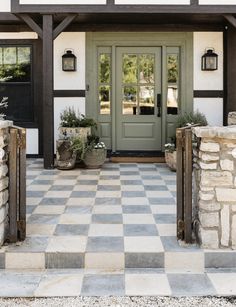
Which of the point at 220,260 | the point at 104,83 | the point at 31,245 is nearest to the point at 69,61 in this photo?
the point at 104,83

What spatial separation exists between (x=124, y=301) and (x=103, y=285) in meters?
0.27

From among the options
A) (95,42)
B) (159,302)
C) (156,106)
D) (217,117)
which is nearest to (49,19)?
(95,42)

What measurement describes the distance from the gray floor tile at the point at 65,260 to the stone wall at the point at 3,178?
1.47 ft

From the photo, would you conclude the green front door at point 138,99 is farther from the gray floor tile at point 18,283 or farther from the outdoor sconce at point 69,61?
the gray floor tile at point 18,283

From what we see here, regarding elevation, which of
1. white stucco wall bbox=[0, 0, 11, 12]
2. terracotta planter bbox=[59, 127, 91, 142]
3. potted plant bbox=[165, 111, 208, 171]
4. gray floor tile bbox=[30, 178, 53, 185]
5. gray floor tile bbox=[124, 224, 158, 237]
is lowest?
gray floor tile bbox=[124, 224, 158, 237]

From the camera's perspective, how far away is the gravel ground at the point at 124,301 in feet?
9.60

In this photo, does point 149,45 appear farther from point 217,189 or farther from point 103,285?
point 103,285

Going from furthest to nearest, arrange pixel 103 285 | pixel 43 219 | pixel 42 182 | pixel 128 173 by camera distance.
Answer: pixel 128 173
pixel 42 182
pixel 43 219
pixel 103 285

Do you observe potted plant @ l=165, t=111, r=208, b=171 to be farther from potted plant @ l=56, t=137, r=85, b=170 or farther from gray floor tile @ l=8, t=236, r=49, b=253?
gray floor tile @ l=8, t=236, r=49, b=253

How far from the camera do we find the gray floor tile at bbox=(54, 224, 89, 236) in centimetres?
390

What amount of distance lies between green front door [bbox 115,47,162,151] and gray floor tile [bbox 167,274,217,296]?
5.44m

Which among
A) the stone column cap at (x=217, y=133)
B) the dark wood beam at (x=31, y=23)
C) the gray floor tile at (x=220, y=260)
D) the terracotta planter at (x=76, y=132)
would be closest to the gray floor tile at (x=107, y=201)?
the gray floor tile at (x=220, y=260)

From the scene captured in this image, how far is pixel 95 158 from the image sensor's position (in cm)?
745

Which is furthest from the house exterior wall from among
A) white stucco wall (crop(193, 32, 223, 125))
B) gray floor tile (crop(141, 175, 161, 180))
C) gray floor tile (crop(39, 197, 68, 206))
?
gray floor tile (crop(39, 197, 68, 206))
